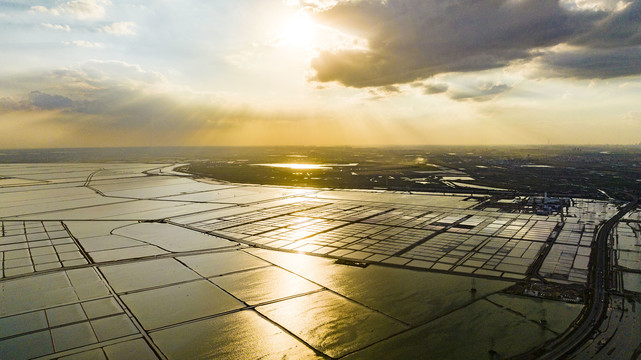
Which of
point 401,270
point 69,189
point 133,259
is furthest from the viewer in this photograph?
point 69,189

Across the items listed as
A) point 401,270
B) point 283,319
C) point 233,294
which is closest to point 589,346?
point 401,270

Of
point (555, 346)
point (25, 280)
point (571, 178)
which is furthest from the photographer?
point (571, 178)

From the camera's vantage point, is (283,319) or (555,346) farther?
(283,319)

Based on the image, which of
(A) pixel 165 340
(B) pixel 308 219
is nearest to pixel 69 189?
(B) pixel 308 219

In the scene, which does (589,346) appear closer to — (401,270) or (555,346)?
(555,346)

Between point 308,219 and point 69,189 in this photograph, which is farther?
point 69,189

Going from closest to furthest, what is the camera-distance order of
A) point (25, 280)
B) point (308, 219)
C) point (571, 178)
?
1. point (25, 280)
2. point (308, 219)
3. point (571, 178)

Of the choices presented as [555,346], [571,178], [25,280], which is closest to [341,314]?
[555,346]

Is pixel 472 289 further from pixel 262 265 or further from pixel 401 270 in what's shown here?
pixel 262 265

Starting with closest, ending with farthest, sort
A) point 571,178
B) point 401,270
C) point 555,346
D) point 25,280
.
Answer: point 555,346 → point 25,280 → point 401,270 → point 571,178
